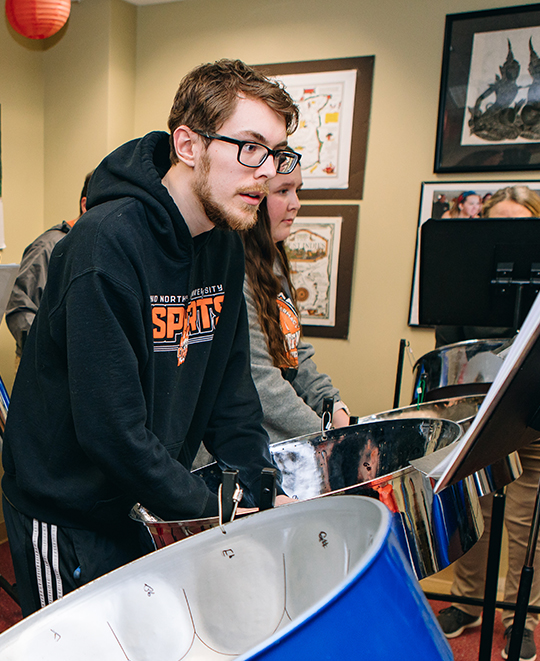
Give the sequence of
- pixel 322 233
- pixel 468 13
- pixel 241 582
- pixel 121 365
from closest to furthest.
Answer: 1. pixel 241 582
2. pixel 121 365
3. pixel 468 13
4. pixel 322 233

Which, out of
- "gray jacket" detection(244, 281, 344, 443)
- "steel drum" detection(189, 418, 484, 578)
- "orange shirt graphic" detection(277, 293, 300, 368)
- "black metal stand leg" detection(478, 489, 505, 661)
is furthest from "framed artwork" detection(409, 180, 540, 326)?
"black metal stand leg" detection(478, 489, 505, 661)

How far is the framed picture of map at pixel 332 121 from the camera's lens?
2283 mm

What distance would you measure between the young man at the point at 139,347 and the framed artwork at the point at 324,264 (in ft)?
4.35

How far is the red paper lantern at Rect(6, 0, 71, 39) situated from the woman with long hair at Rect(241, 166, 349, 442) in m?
1.31

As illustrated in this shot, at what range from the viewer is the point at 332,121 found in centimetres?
232

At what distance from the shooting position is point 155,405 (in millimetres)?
861

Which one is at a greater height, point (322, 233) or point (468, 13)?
point (468, 13)

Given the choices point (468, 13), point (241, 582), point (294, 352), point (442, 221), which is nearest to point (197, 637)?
point (241, 582)

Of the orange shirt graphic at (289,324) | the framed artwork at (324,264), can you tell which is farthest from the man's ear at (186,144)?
the framed artwork at (324,264)

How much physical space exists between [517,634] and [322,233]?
5.60 feet

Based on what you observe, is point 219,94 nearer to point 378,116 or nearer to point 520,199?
point 520,199

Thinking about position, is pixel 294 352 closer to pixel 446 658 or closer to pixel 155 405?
pixel 155 405

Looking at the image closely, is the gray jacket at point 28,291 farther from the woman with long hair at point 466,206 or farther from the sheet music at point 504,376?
the sheet music at point 504,376

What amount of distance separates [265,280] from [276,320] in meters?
0.10
